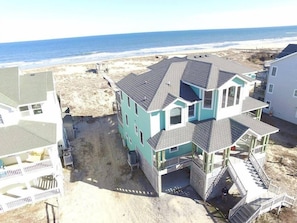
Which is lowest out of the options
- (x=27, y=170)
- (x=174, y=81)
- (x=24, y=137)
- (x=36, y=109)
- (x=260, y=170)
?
(x=260, y=170)

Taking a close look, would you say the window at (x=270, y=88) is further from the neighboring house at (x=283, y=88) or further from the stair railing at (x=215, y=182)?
the stair railing at (x=215, y=182)

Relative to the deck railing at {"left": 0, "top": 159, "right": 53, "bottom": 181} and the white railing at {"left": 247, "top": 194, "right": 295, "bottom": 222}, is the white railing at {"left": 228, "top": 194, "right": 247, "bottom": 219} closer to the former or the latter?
the white railing at {"left": 247, "top": 194, "right": 295, "bottom": 222}

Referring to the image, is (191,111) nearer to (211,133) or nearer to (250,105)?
(211,133)

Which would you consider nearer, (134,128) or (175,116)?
(175,116)

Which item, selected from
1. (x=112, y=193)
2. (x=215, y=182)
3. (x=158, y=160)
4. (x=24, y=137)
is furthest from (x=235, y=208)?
(x=24, y=137)

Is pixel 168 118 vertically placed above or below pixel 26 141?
above

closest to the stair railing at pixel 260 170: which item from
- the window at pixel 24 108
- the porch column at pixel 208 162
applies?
the porch column at pixel 208 162

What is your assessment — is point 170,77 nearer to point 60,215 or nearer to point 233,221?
point 233,221

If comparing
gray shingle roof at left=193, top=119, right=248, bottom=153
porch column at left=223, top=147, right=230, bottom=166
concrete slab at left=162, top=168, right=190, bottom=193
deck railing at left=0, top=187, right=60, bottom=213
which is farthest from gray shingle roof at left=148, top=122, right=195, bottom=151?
deck railing at left=0, top=187, right=60, bottom=213

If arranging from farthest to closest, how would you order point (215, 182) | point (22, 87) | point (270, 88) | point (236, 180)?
point (270, 88) < point (22, 87) < point (215, 182) < point (236, 180)
